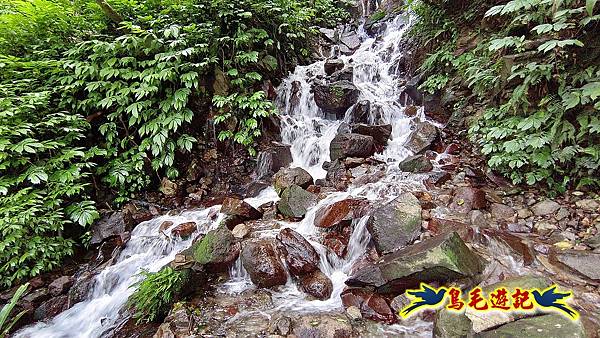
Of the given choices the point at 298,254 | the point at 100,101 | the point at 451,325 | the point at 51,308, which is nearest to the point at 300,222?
the point at 298,254

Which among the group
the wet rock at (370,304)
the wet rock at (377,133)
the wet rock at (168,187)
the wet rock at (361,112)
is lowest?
the wet rock at (370,304)

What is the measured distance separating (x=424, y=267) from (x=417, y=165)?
2871 millimetres

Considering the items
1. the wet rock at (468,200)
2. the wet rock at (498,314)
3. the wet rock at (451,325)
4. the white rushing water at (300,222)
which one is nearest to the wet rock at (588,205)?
the wet rock at (468,200)

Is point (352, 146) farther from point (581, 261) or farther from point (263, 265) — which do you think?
point (581, 261)

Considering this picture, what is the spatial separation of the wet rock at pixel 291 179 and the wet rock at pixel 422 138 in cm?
231

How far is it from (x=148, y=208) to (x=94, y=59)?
272 cm

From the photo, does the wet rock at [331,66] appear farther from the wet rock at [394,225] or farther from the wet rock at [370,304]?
the wet rock at [370,304]

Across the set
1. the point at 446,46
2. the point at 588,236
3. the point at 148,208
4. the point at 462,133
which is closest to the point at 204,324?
the point at 148,208

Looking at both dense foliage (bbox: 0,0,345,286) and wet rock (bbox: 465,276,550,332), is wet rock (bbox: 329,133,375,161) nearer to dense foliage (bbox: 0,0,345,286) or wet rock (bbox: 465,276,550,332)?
dense foliage (bbox: 0,0,345,286)

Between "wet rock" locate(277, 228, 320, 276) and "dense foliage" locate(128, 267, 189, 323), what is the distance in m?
1.30

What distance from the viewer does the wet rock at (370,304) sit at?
308 centimetres

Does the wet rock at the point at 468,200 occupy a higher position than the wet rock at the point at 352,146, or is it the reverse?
the wet rock at the point at 352,146

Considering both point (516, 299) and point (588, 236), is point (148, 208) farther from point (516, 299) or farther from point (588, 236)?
point (588, 236)

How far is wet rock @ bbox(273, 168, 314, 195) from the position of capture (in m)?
5.62
